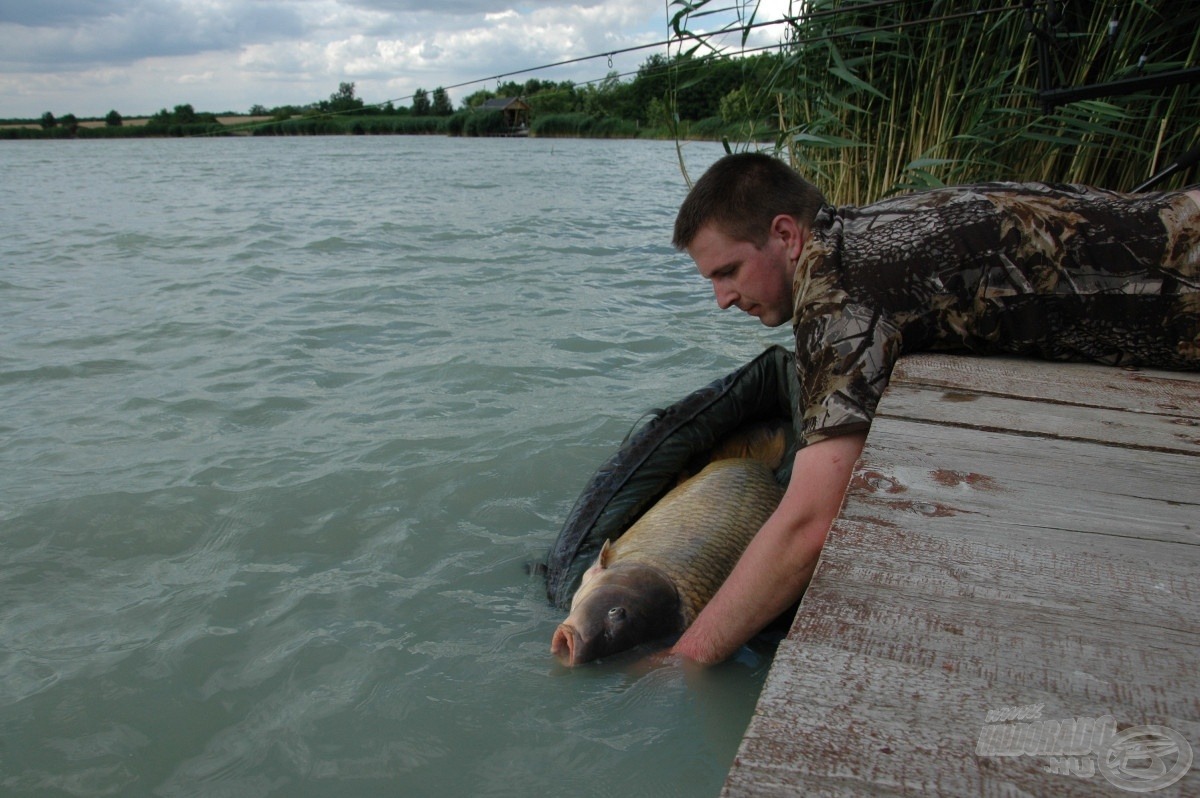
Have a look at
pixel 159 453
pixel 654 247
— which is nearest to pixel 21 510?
pixel 159 453

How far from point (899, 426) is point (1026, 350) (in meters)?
0.93

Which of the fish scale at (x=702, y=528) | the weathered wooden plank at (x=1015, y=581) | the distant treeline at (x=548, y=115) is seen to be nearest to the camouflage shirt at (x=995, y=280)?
the weathered wooden plank at (x=1015, y=581)

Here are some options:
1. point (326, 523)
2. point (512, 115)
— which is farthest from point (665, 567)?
point (512, 115)

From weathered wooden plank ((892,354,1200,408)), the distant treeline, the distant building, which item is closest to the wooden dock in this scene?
weathered wooden plank ((892,354,1200,408))

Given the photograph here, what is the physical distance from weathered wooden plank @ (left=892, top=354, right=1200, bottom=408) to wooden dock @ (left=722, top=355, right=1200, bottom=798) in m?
0.16

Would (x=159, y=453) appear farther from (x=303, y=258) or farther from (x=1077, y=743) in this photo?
(x=303, y=258)

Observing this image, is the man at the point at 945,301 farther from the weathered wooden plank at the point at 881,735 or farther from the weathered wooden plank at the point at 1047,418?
the weathered wooden plank at the point at 881,735

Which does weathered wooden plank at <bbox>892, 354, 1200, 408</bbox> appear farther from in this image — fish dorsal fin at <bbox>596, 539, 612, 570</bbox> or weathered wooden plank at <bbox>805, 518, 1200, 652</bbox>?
fish dorsal fin at <bbox>596, 539, 612, 570</bbox>

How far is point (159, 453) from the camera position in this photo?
6.64 meters

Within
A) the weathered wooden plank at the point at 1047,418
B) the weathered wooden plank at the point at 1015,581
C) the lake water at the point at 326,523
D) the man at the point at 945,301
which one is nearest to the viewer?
the weathered wooden plank at the point at 1015,581

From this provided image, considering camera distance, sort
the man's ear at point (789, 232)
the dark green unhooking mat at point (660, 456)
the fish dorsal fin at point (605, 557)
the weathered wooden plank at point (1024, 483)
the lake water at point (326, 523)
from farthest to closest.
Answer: the dark green unhooking mat at point (660, 456) → the fish dorsal fin at point (605, 557) → the lake water at point (326, 523) → the man's ear at point (789, 232) → the weathered wooden plank at point (1024, 483)

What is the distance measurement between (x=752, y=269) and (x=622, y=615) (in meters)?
1.35

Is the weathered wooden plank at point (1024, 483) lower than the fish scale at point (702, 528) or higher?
higher

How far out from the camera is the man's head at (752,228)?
328 cm
